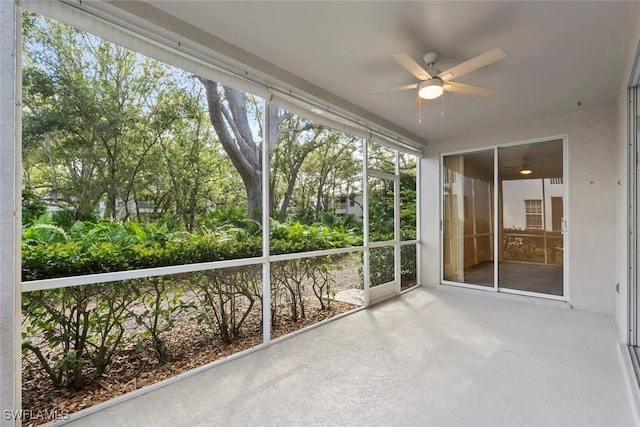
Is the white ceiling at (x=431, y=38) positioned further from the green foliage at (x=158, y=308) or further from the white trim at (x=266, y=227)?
the green foliage at (x=158, y=308)

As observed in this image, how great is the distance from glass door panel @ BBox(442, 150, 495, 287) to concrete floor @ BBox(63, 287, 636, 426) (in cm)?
153

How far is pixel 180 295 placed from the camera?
2604 mm

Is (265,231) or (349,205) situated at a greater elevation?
(349,205)

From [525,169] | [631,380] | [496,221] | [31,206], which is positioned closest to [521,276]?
[496,221]

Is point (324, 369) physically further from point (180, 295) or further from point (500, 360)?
point (500, 360)

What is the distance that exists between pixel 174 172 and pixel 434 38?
7.84 feet

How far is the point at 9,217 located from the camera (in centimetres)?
167

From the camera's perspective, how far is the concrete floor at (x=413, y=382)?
1.92m

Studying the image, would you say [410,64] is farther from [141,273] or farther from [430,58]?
[141,273]

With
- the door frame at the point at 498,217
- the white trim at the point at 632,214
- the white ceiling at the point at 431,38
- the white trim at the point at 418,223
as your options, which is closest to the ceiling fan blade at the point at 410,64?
the white ceiling at the point at 431,38

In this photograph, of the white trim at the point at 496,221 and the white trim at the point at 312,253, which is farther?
the white trim at the point at 496,221

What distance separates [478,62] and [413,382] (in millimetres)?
2458

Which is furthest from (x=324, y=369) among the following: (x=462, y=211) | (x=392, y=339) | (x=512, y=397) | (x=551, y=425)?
(x=462, y=211)

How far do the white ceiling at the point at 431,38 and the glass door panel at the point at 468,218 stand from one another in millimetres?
1643
